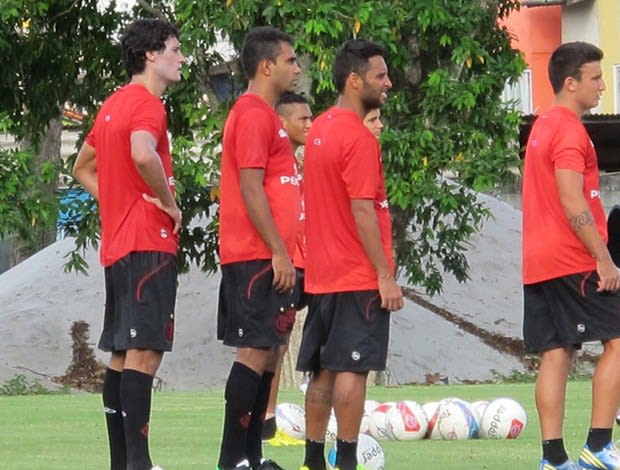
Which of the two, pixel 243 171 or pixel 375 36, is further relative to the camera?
pixel 375 36

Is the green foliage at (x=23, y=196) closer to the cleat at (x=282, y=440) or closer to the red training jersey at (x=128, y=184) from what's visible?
the cleat at (x=282, y=440)

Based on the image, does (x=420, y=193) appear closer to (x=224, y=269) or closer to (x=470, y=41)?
(x=470, y=41)

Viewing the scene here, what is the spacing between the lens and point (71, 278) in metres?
31.8

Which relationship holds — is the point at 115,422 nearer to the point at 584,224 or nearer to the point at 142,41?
the point at 142,41

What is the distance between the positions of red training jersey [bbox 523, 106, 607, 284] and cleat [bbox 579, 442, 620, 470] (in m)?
0.91

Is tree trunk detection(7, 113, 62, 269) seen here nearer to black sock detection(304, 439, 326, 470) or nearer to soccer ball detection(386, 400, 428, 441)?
soccer ball detection(386, 400, 428, 441)

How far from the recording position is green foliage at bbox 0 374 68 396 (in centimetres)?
2483

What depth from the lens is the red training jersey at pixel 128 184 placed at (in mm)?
8242

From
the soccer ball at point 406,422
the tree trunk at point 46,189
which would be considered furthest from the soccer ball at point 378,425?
the tree trunk at point 46,189

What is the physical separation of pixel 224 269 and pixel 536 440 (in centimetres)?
357

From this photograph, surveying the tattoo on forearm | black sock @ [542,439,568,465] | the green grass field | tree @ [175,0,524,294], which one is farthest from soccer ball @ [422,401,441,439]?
tree @ [175,0,524,294]

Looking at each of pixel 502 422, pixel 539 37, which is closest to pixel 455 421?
pixel 502 422

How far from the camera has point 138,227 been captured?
27.0 ft

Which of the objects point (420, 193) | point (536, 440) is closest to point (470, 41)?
point (420, 193)
